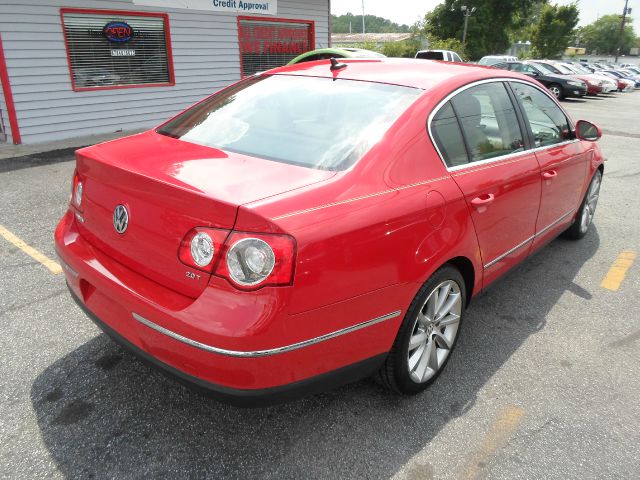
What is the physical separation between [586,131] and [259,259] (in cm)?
339

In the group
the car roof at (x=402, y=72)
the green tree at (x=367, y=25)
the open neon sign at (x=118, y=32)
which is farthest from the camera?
the green tree at (x=367, y=25)

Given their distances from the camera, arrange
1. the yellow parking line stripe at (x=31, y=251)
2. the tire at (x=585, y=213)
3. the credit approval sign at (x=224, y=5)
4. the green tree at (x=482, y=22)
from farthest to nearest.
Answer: the green tree at (x=482, y=22), the credit approval sign at (x=224, y=5), the tire at (x=585, y=213), the yellow parking line stripe at (x=31, y=251)

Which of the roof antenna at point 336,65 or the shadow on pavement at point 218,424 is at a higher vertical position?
the roof antenna at point 336,65

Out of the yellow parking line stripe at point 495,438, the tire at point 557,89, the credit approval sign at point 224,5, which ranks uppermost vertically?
the credit approval sign at point 224,5

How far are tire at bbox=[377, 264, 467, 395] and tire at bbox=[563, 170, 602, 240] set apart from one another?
97.6 inches

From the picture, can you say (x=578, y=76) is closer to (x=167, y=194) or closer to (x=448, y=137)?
(x=448, y=137)

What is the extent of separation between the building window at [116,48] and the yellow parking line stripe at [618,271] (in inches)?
361

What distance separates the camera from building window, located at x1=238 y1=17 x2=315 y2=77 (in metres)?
12.0

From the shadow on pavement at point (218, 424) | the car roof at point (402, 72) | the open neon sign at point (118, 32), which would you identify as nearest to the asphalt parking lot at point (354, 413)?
the shadow on pavement at point (218, 424)

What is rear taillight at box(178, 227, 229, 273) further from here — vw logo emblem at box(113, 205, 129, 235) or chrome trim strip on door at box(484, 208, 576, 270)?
chrome trim strip on door at box(484, 208, 576, 270)

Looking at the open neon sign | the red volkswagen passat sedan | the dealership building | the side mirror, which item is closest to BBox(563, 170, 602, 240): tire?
the side mirror

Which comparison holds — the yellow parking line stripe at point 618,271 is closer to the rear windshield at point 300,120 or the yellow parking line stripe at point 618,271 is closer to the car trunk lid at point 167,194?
the rear windshield at point 300,120

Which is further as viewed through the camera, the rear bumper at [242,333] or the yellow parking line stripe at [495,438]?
the yellow parking line stripe at [495,438]

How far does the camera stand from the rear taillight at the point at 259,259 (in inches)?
68.8
